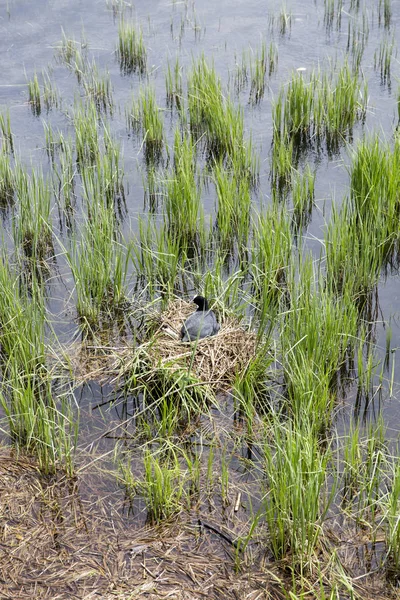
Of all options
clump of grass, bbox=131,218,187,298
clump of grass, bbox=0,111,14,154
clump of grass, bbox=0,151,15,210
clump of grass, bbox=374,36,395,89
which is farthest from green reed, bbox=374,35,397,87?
clump of grass, bbox=0,151,15,210

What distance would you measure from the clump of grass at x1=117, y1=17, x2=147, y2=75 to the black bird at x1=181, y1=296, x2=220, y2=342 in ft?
14.9

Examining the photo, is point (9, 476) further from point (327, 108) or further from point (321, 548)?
point (327, 108)

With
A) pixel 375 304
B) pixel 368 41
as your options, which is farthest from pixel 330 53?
pixel 375 304

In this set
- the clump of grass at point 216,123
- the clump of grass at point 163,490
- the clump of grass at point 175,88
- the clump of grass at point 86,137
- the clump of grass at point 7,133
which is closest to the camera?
the clump of grass at point 163,490

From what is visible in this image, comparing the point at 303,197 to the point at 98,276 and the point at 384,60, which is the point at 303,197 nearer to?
the point at 98,276

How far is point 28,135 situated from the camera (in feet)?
23.2

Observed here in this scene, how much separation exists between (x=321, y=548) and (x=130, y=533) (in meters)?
0.83

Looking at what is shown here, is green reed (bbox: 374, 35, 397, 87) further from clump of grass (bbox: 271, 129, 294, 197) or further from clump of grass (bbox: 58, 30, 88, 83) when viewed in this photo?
clump of grass (bbox: 58, 30, 88, 83)

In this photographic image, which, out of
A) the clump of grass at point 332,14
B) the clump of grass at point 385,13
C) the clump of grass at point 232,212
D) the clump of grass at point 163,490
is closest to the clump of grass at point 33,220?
the clump of grass at point 232,212

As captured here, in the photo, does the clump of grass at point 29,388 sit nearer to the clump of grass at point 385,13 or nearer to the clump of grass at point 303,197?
the clump of grass at point 303,197

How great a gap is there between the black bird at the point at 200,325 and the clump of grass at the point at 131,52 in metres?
4.55

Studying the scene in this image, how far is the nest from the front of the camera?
13.7ft

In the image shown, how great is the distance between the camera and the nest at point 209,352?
13.7ft

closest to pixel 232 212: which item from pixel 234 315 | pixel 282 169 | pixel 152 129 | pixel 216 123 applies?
pixel 282 169
